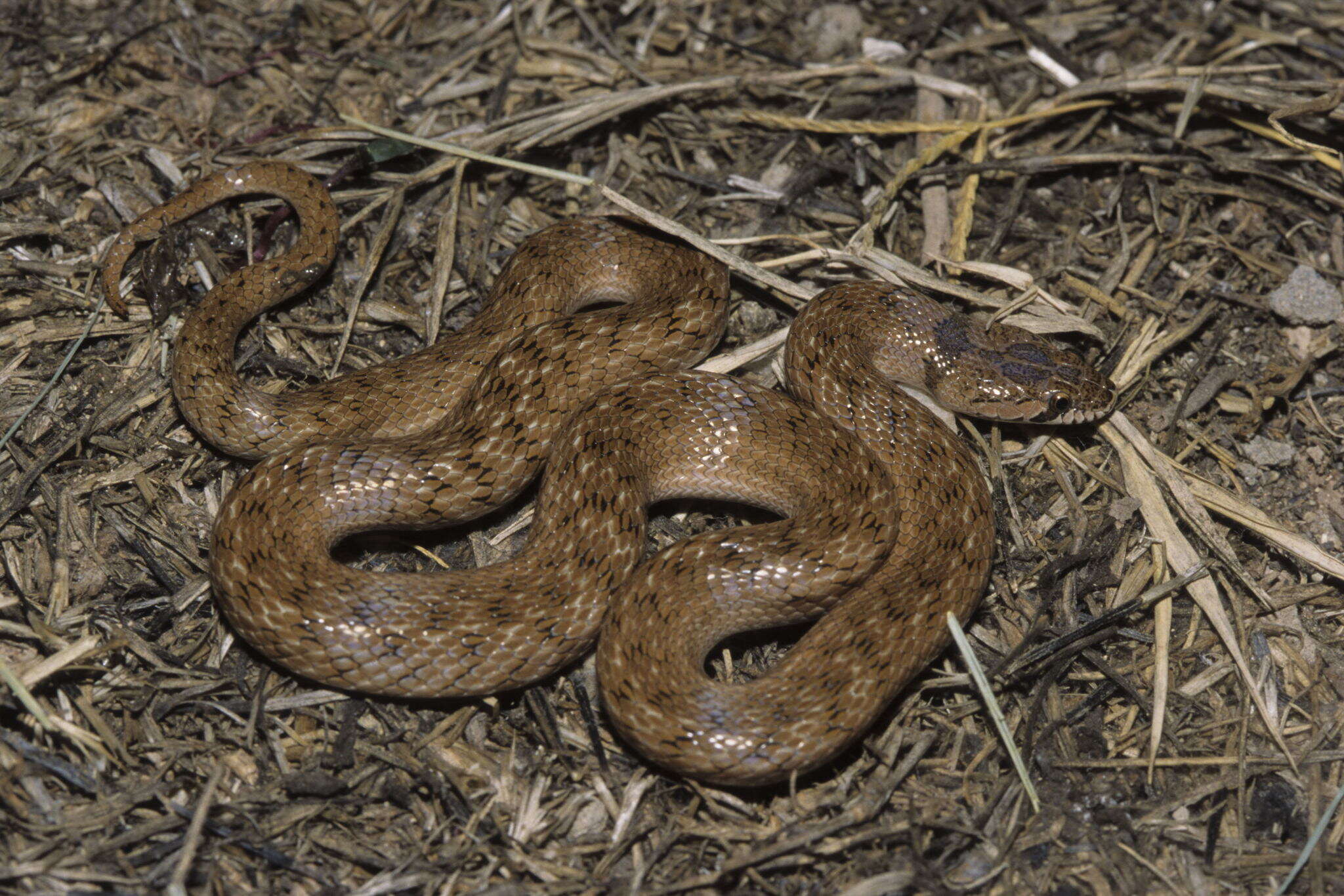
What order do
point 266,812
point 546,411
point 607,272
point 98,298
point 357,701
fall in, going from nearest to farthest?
point 266,812 < point 357,701 < point 546,411 < point 98,298 < point 607,272

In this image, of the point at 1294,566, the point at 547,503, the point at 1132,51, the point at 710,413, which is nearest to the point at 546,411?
the point at 547,503

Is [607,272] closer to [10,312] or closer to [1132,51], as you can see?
[10,312]

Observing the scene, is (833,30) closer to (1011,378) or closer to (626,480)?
(1011,378)

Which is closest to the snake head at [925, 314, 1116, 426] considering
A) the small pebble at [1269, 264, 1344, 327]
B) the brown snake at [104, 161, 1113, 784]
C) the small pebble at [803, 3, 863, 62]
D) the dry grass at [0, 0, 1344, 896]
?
the brown snake at [104, 161, 1113, 784]

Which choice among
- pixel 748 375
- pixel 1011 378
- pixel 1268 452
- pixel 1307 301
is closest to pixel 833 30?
pixel 748 375

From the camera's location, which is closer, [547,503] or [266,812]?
[266,812]

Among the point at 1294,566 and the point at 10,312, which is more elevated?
the point at 10,312
